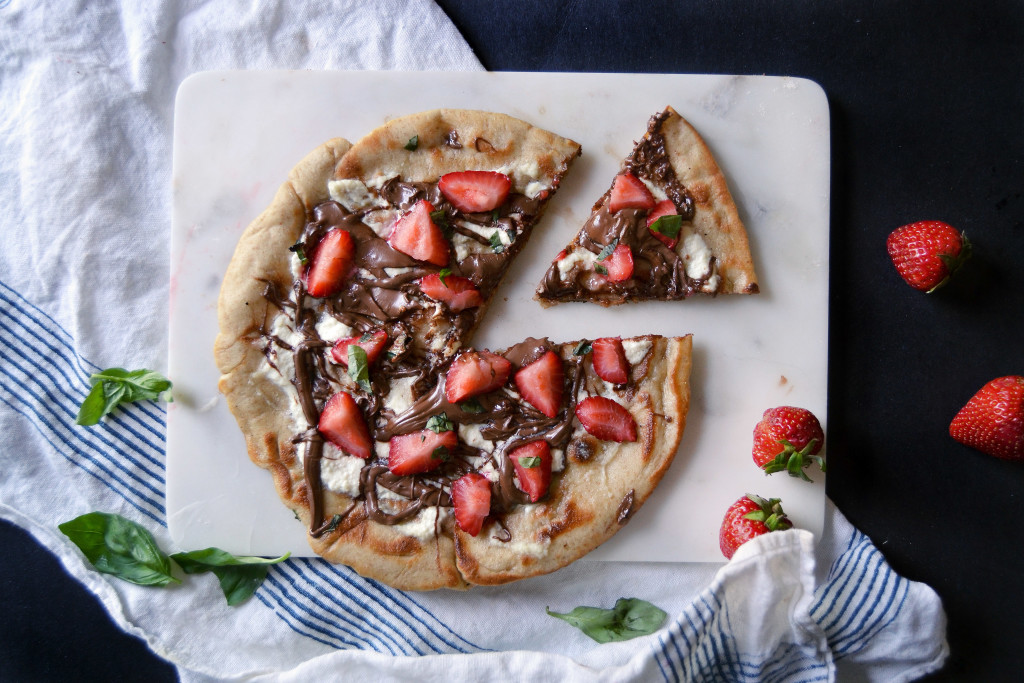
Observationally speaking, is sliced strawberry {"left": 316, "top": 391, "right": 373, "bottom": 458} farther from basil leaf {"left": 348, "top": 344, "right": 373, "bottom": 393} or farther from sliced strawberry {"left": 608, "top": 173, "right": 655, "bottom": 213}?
sliced strawberry {"left": 608, "top": 173, "right": 655, "bottom": 213}

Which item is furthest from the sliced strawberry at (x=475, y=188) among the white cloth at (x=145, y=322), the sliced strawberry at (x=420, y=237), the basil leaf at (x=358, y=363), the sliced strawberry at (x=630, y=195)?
the basil leaf at (x=358, y=363)

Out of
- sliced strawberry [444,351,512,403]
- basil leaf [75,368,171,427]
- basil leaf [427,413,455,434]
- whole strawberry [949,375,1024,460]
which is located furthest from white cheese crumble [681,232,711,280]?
basil leaf [75,368,171,427]

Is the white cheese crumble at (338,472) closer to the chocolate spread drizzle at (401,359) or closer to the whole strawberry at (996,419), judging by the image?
the chocolate spread drizzle at (401,359)

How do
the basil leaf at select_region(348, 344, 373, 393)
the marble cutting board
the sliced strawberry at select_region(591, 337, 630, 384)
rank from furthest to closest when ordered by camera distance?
the marble cutting board
the sliced strawberry at select_region(591, 337, 630, 384)
the basil leaf at select_region(348, 344, 373, 393)

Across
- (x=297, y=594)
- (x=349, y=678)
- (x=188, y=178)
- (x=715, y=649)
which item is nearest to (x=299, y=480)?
(x=297, y=594)

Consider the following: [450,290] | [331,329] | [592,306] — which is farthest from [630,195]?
[331,329]

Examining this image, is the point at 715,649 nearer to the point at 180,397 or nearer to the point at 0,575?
the point at 180,397

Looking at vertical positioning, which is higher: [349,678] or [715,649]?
[715,649]

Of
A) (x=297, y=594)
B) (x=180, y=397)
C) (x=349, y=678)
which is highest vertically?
(x=180, y=397)
